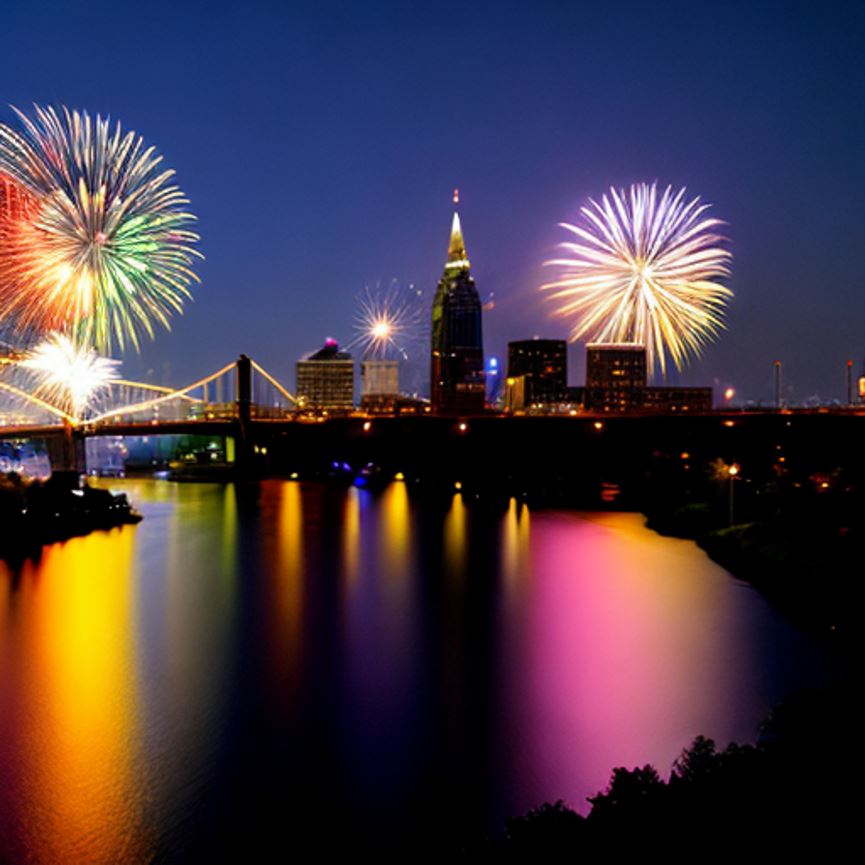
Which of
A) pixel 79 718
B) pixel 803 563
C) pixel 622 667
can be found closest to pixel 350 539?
pixel 803 563

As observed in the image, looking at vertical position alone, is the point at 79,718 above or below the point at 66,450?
below

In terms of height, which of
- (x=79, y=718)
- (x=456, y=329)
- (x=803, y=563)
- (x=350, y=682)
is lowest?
(x=350, y=682)

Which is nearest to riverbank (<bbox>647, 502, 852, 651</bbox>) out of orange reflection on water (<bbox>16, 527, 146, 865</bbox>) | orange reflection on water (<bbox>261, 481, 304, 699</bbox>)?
orange reflection on water (<bbox>261, 481, 304, 699</bbox>)

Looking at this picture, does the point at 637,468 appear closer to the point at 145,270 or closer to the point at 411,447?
the point at 411,447

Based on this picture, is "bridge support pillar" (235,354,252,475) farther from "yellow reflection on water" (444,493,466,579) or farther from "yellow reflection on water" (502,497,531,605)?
"yellow reflection on water" (502,497,531,605)

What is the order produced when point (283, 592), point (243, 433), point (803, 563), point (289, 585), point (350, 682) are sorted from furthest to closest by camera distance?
point (243, 433)
point (289, 585)
point (283, 592)
point (803, 563)
point (350, 682)

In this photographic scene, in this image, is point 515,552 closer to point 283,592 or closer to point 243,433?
point 283,592

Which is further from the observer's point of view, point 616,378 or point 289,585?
point 616,378

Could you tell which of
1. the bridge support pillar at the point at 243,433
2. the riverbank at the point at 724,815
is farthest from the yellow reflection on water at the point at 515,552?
the bridge support pillar at the point at 243,433
